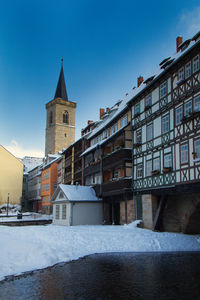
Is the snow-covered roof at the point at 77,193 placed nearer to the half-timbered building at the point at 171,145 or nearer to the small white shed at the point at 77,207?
the small white shed at the point at 77,207

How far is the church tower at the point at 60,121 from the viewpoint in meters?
88.6

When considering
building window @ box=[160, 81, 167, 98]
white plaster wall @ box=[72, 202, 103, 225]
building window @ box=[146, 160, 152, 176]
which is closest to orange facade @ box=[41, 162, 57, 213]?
white plaster wall @ box=[72, 202, 103, 225]

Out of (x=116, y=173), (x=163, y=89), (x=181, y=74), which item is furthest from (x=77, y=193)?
(x=181, y=74)

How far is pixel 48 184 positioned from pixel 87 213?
2872 cm

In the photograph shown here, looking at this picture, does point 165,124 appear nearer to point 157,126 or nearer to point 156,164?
point 157,126

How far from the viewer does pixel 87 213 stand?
33406 millimetres

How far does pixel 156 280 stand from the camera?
36.2 ft

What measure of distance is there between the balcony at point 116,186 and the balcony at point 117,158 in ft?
5.36

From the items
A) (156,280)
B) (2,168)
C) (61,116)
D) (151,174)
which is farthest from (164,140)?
(61,116)

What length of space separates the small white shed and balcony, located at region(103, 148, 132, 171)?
4.24 metres

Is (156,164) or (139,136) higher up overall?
(139,136)

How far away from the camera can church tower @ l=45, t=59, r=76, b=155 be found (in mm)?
88625

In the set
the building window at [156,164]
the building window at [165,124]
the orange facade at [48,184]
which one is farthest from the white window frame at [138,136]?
the orange facade at [48,184]

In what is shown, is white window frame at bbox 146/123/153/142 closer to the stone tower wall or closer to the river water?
the river water
